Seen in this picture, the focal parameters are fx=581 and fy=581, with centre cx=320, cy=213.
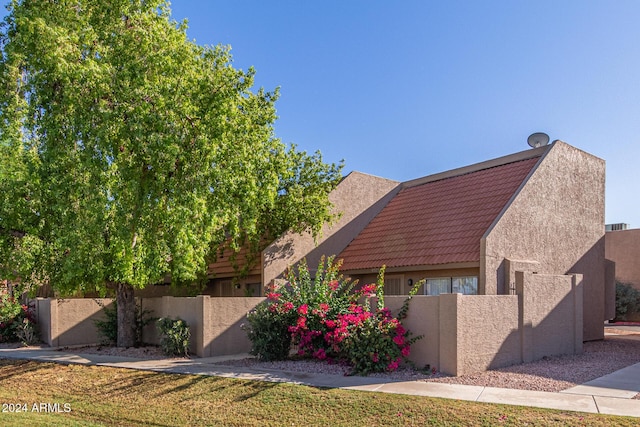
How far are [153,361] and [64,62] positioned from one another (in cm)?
808

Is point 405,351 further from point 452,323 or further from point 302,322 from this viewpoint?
point 302,322

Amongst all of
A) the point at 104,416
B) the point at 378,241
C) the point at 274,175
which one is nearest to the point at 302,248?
the point at 378,241

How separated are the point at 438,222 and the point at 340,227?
4.02 meters

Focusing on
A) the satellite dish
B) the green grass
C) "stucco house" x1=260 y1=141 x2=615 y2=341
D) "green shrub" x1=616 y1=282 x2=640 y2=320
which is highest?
the satellite dish

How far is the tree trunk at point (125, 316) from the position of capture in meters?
18.4

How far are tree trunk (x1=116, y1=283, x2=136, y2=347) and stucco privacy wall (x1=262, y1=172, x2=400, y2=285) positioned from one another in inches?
174

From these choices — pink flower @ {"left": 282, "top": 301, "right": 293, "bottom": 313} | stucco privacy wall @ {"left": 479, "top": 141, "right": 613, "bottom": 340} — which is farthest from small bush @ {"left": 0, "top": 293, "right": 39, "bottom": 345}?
stucco privacy wall @ {"left": 479, "top": 141, "right": 613, "bottom": 340}

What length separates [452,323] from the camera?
13078 millimetres

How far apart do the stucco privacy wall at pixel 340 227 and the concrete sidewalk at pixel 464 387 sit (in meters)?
5.61

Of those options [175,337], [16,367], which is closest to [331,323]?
[175,337]

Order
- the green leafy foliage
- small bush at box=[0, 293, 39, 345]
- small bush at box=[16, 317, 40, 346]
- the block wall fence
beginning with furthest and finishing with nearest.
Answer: small bush at box=[0, 293, 39, 345]
small bush at box=[16, 317, 40, 346]
the green leafy foliage
the block wall fence

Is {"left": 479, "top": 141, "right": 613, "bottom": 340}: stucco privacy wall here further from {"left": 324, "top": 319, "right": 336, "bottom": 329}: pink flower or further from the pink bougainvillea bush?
{"left": 324, "top": 319, "right": 336, "bottom": 329}: pink flower

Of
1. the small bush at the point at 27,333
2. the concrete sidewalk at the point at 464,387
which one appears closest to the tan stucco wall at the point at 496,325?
the concrete sidewalk at the point at 464,387

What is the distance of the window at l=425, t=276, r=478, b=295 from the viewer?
1806 cm
